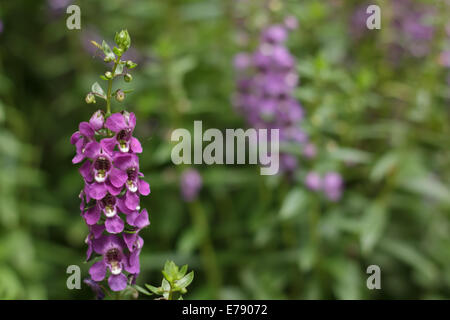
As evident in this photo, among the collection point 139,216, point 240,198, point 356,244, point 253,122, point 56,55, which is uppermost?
point 56,55

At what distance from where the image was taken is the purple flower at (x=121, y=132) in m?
1.70

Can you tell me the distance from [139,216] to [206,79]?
2740mm

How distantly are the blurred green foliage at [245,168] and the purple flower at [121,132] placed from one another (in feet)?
4.99

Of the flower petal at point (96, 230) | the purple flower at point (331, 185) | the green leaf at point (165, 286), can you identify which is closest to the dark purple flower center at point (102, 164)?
the flower petal at point (96, 230)

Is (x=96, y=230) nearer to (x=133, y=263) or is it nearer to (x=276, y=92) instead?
(x=133, y=263)

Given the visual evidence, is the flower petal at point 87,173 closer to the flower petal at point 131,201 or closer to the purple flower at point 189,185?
the flower petal at point 131,201

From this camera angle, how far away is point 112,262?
179cm

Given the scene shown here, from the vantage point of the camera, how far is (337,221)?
3453mm

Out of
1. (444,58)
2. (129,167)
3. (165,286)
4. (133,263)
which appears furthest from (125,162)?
(444,58)

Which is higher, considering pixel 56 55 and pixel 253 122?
pixel 56 55

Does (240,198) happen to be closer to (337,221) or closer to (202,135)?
(202,135)

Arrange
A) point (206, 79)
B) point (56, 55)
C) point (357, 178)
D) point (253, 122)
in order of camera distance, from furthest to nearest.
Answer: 1. point (56, 55)
2. point (206, 79)
3. point (357, 178)
4. point (253, 122)

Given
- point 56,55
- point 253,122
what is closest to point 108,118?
point 253,122

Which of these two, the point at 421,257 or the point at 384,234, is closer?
the point at 421,257
